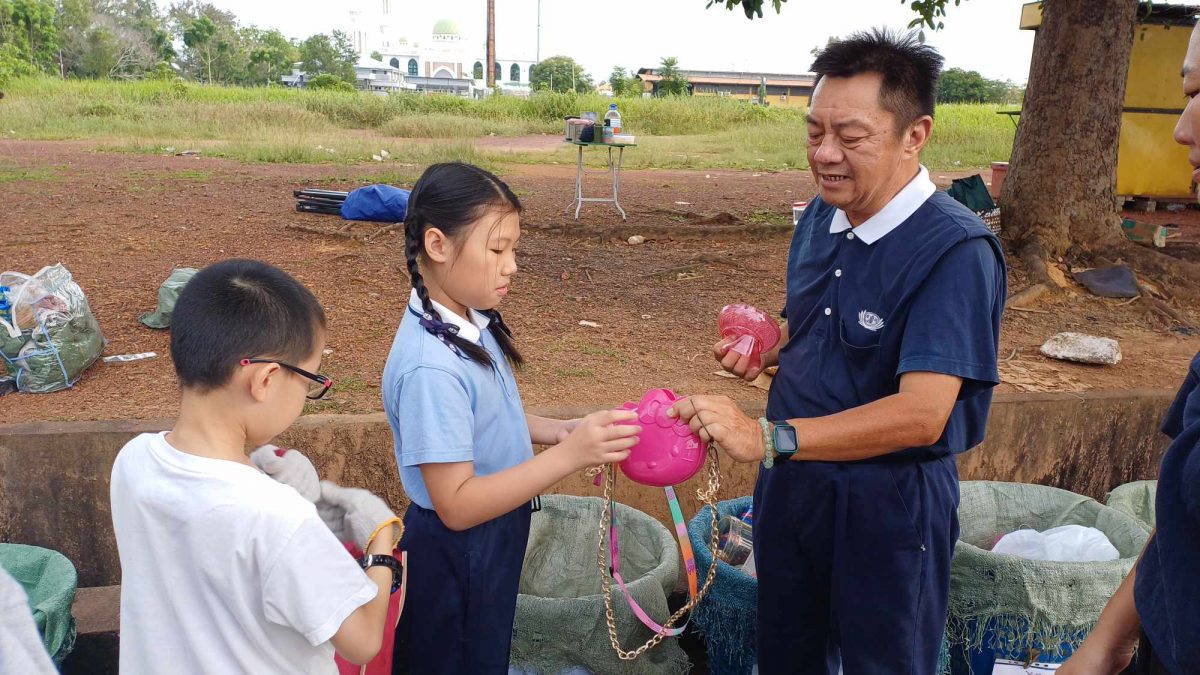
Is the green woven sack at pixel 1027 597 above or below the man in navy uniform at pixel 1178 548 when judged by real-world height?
below

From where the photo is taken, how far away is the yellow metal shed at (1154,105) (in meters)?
9.76

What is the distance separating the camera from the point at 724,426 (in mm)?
1970

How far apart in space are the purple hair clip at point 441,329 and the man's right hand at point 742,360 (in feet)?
2.88

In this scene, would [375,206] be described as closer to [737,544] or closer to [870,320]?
[737,544]

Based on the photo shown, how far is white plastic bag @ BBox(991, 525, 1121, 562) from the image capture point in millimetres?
2930

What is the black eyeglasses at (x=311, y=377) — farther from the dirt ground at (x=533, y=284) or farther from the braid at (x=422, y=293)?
the dirt ground at (x=533, y=284)

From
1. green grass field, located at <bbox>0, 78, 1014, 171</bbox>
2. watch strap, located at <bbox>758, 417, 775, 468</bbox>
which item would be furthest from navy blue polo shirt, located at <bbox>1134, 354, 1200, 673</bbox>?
green grass field, located at <bbox>0, 78, 1014, 171</bbox>

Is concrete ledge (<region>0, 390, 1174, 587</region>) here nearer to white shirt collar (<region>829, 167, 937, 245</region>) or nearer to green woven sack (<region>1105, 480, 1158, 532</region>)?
green woven sack (<region>1105, 480, 1158, 532</region>)

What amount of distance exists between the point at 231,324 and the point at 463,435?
0.51 metres

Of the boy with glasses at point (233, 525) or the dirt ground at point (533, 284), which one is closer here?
the boy with glasses at point (233, 525)

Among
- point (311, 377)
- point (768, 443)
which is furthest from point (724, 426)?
point (311, 377)

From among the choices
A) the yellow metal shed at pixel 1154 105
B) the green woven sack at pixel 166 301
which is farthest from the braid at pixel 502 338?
the yellow metal shed at pixel 1154 105

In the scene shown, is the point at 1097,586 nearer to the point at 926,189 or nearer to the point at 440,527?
the point at 926,189

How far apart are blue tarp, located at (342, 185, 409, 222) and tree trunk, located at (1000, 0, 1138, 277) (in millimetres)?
4737
